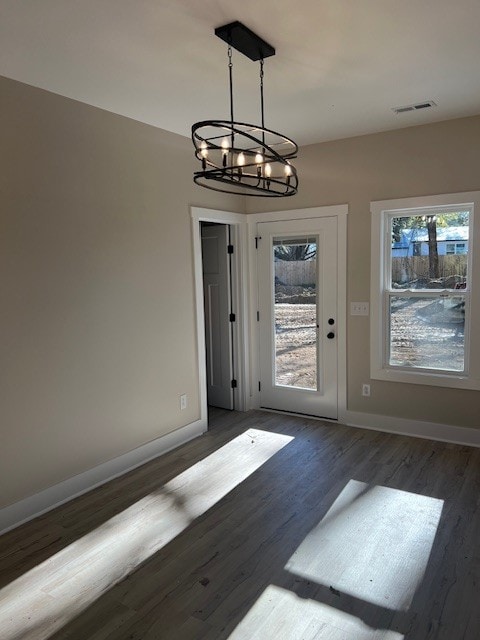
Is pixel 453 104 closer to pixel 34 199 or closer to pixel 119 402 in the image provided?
pixel 34 199

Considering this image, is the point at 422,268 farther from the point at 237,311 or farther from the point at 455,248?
the point at 237,311

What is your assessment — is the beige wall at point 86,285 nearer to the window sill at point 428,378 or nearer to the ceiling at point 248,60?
the ceiling at point 248,60

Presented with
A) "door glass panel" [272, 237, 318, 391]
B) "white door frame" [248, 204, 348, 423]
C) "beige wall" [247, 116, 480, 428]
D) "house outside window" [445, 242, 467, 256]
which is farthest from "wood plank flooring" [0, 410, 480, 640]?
"house outside window" [445, 242, 467, 256]

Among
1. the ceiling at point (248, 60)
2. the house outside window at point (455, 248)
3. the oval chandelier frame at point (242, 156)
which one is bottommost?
the house outside window at point (455, 248)

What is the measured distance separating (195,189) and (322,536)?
9.95 ft

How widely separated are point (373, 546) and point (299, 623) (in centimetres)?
75

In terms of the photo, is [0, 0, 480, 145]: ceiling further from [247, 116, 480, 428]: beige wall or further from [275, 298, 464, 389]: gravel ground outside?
[275, 298, 464, 389]: gravel ground outside

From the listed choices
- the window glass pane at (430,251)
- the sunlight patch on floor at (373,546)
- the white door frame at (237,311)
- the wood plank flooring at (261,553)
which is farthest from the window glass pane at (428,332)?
the white door frame at (237,311)

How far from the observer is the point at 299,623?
2.11 meters

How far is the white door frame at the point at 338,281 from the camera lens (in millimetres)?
4473

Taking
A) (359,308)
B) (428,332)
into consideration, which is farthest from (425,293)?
(359,308)

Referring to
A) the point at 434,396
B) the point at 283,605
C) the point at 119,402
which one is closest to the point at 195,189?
the point at 119,402

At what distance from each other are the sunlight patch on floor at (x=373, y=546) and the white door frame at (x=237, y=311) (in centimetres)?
180

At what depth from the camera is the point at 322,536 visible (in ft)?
9.10
